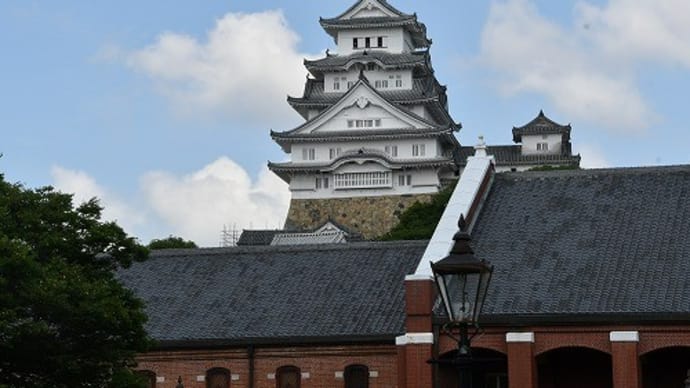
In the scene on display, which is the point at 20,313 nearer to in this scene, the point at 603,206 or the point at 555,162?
the point at 603,206

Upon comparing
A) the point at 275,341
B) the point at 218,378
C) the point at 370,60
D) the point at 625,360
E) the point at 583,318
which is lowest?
the point at 625,360

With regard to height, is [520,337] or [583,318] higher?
[583,318]

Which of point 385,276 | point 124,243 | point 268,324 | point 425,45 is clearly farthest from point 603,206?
point 425,45

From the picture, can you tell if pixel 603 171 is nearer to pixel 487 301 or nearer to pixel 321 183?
pixel 487 301

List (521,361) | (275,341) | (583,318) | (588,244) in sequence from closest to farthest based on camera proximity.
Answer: (583,318) → (521,361) → (588,244) → (275,341)

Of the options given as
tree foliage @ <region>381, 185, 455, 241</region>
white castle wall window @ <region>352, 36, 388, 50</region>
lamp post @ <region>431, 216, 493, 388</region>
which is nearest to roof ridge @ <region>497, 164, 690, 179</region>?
lamp post @ <region>431, 216, 493, 388</region>

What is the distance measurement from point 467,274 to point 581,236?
23.6 metres

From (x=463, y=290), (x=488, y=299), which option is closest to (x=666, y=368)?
(x=488, y=299)

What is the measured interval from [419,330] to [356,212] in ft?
287

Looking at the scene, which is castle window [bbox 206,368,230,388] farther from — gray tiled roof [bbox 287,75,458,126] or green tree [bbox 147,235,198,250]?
gray tiled roof [bbox 287,75,458,126]

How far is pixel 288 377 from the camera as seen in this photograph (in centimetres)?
4425

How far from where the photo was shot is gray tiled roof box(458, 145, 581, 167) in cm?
13338

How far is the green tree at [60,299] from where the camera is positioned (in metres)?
33.2

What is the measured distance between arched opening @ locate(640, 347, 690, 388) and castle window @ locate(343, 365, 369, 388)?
7.91 m
